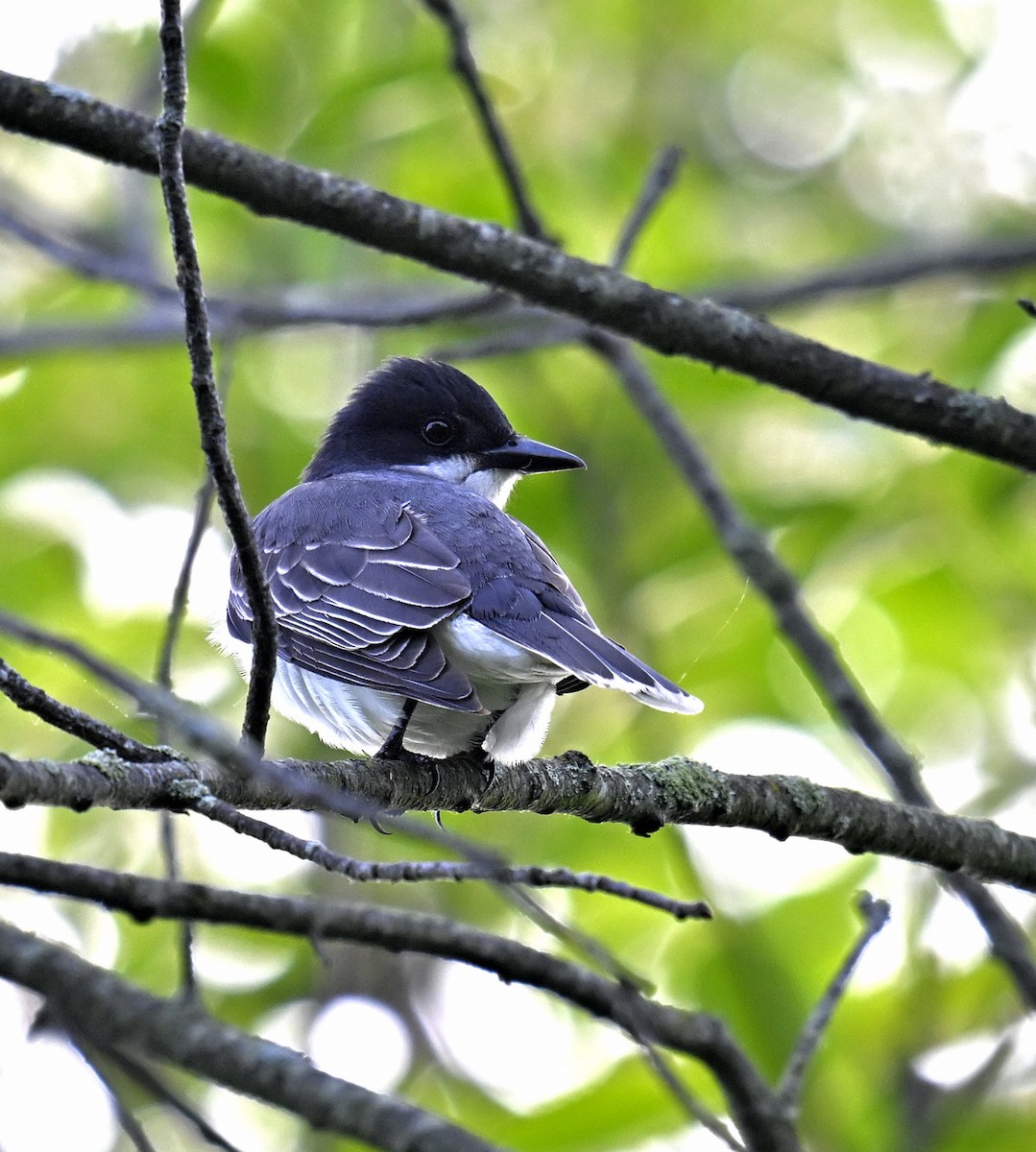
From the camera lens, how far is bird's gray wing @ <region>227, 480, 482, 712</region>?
157 inches

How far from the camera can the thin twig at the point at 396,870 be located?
A: 233 centimetres

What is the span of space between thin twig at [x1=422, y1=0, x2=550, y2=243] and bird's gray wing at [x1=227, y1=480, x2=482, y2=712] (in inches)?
38.9

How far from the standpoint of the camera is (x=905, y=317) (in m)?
7.40

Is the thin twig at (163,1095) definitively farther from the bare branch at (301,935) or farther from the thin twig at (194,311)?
the thin twig at (194,311)

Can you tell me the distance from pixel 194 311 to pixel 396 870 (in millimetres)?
986

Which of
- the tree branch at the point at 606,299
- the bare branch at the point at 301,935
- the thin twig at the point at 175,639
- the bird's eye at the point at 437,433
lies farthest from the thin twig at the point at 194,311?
the bird's eye at the point at 437,433

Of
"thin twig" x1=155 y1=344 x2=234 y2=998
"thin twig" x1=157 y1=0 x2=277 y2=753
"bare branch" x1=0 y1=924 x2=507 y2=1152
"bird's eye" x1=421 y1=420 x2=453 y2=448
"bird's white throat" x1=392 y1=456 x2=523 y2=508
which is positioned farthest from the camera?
"bird's eye" x1=421 y1=420 x2=453 y2=448

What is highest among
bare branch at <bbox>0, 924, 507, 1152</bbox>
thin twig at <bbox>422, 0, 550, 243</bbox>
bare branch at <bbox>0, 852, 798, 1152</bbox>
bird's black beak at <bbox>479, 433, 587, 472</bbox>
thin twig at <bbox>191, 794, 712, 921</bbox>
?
thin twig at <bbox>422, 0, 550, 243</bbox>

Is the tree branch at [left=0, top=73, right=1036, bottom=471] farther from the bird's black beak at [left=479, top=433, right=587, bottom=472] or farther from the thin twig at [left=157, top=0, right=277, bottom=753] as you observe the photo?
the thin twig at [left=157, top=0, right=277, bottom=753]

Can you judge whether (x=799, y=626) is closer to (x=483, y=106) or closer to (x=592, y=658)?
(x=592, y=658)

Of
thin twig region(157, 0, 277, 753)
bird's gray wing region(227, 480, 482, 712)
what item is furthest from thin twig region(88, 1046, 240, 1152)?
bird's gray wing region(227, 480, 482, 712)

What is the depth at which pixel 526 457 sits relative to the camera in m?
5.49

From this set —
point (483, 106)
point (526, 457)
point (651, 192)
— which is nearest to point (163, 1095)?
point (483, 106)

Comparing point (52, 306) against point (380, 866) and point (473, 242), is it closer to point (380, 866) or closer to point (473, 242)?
point (473, 242)
